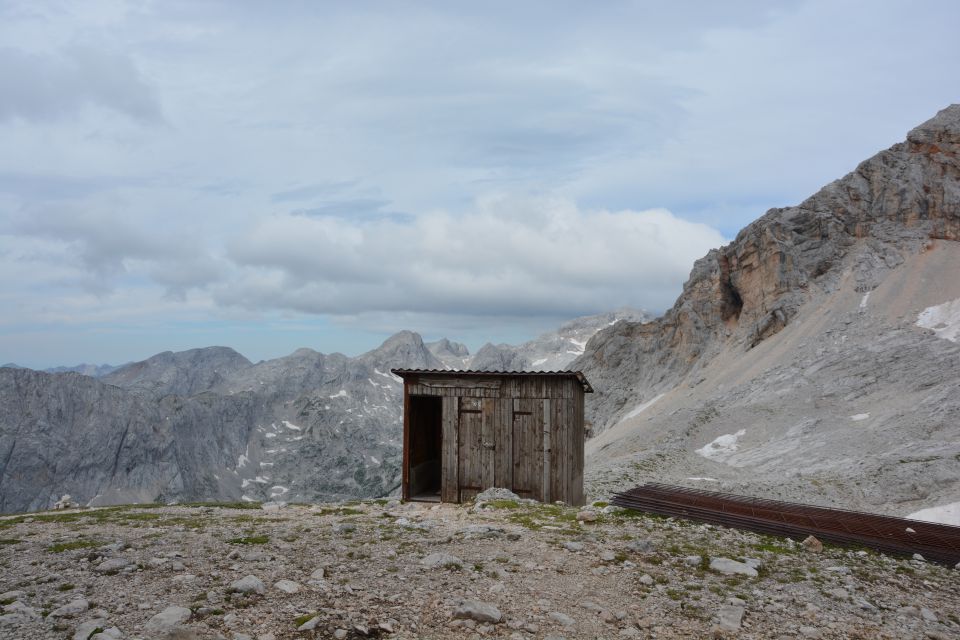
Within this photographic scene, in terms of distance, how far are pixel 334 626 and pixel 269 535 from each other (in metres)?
5.79

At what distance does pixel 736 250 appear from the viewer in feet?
290

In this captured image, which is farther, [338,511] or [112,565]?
[338,511]

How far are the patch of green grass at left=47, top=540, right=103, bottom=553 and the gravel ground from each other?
5cm

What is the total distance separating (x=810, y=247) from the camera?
78500 mm

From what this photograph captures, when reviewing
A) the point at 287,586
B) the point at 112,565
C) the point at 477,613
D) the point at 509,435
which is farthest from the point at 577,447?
the point at 112,565

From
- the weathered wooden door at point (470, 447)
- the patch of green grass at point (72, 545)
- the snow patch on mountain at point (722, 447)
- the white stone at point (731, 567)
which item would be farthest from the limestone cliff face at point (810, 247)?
the patch of green grass at point (72, 545)

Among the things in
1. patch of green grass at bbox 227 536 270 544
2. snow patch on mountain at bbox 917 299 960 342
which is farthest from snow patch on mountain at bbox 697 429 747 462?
patch of green grass at bbox 227 536 270 544

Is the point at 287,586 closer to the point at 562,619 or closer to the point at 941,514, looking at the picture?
the point at 562,619

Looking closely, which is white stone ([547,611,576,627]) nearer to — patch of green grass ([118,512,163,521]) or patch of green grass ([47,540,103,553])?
patch of green grass ([47,540,103,553])

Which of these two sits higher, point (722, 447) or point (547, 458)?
point (547, 458)

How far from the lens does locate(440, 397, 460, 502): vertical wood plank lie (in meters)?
21.2

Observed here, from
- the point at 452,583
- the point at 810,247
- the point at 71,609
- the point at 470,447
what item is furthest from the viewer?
the point at 810,247

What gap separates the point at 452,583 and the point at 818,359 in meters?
53.5

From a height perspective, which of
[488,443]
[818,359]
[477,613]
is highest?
[818,359]
